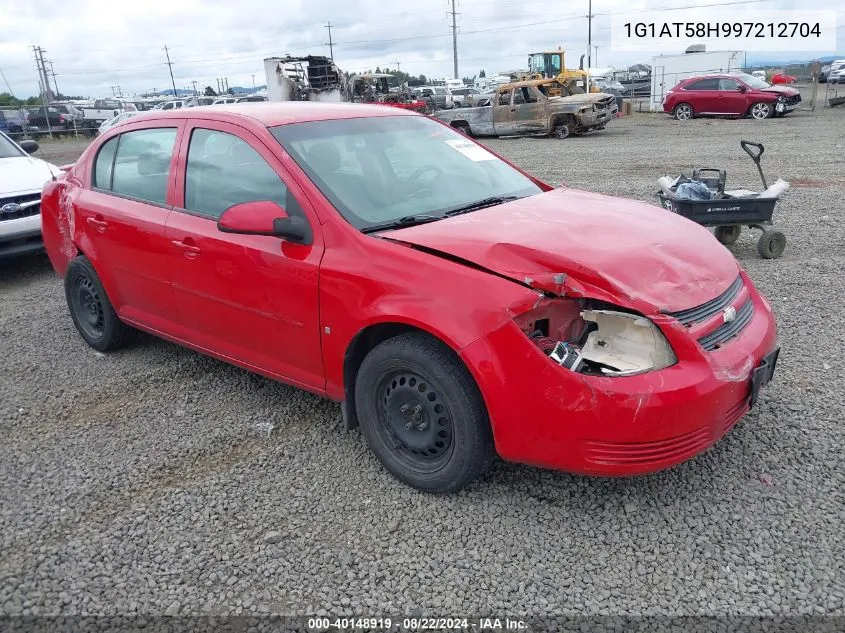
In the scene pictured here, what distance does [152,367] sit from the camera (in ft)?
15.5

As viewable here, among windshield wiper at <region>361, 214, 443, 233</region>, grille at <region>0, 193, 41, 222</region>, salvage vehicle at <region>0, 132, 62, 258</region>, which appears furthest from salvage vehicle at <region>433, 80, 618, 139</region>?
windshield wiper at <region>361, 214, 443, 233</region>

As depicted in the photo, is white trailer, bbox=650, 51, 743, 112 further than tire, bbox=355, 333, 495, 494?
Yes

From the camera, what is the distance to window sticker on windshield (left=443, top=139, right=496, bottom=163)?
13.5ft

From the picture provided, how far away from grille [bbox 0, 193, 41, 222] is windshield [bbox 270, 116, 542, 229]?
15.4 feet

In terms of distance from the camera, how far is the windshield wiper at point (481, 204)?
3.49m

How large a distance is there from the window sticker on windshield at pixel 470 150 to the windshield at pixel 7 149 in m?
6.44

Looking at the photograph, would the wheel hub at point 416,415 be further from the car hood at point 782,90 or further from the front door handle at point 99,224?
the car hood at point 782,90

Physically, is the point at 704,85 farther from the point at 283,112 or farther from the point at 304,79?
the point at 283,112

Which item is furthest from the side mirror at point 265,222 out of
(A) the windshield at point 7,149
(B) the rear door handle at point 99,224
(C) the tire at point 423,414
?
(A) the windshield at point 7,149

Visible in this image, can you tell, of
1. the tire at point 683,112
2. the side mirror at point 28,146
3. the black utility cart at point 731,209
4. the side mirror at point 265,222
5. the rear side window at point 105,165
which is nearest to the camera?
the side mirror at point 265,222

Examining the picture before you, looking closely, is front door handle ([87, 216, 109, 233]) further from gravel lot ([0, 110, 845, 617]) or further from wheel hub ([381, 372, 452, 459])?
wheel hub ([381, 372, 452, 459])

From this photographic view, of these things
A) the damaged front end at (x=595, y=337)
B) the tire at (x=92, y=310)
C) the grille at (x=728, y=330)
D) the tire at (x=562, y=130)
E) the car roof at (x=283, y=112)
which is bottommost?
the tire at (x=562, y=130)

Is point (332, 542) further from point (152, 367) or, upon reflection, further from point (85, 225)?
point (85, 225)

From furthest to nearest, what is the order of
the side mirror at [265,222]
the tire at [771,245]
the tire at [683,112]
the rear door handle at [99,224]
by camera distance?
the tire at [683,112]
the tire at [771,245]
the rear door handle at [99,224]
the side mirror at [265,222]
